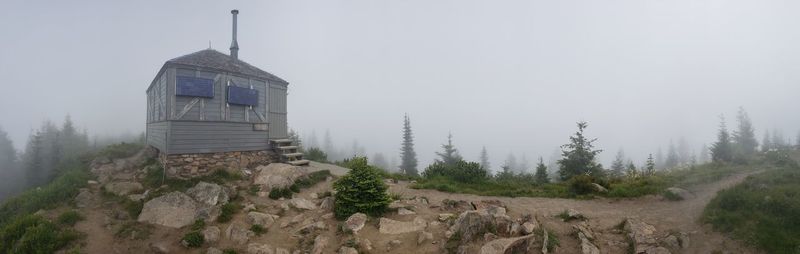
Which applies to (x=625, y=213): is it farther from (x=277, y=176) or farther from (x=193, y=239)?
(x=193, y=239)

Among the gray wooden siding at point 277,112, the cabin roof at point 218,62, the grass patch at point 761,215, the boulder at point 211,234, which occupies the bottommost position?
the boulder at point 211,234

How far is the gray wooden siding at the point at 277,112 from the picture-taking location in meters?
16.7

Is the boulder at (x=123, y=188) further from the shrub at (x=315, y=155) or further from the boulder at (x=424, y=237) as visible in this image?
the shrub at (x=315, y=155)

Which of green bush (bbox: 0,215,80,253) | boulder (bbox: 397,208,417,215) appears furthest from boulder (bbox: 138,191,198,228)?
boulder (bbox: 397,208,417,215)

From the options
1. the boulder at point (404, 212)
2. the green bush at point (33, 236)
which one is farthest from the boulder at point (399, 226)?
the green bush at point (33, 236)

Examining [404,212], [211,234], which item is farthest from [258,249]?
[404,212]

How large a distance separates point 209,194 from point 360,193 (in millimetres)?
5424

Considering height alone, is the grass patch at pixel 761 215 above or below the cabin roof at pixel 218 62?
below

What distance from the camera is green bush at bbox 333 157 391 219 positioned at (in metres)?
9.66

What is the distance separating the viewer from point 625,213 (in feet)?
31.9

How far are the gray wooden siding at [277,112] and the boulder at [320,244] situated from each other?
33.3 ft

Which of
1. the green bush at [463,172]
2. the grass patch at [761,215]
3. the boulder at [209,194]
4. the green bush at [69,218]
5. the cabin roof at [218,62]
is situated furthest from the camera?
the green bush at [463,172]

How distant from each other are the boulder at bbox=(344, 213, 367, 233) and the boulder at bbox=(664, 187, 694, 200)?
1059cm

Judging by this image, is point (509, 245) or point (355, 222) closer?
point (509, 245)
